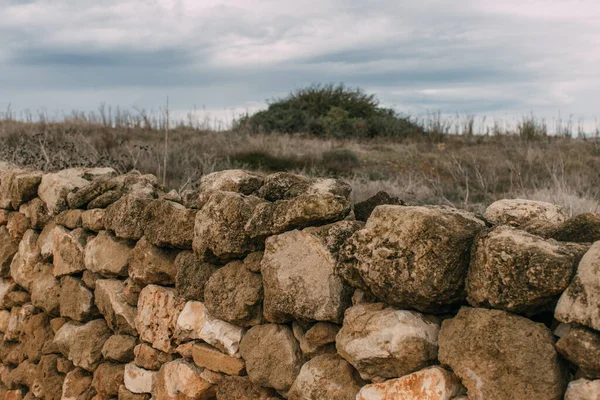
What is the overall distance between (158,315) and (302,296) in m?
1.10

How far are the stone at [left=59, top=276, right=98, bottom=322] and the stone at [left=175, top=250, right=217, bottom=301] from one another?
96 centimetres

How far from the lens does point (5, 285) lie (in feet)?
15.6

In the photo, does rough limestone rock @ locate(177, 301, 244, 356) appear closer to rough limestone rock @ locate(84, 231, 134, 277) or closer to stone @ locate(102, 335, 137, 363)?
stone @ locate(102, 335, 137, 363)

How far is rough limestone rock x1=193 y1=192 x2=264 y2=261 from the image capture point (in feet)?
8.75

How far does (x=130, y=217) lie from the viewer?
331 centimetres

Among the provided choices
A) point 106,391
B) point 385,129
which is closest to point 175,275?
point 106,391

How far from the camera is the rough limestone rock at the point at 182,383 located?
2.86 metres

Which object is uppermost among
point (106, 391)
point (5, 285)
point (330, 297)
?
point (330, 297)

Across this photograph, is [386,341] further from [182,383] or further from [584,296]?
[182,383]

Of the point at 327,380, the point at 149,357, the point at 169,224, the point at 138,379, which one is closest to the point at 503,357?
the point at 327,380

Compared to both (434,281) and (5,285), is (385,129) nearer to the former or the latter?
(5,285)

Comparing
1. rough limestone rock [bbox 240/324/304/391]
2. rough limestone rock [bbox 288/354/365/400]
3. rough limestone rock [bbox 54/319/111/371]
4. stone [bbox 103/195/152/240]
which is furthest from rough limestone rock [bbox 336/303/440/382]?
rough limestone rock [bbox 54/319/111/371]

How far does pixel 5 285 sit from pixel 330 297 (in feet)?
11.4

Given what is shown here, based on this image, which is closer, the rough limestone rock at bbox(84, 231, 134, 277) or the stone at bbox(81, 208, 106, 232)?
the rough limestone rock at bbox(84, 231, 134, 277)
